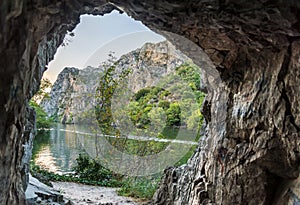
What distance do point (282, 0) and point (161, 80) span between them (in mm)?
6337

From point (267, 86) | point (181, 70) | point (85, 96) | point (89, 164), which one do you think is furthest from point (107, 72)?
point (267, 86)

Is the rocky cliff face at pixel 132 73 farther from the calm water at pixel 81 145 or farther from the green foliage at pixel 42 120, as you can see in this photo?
the green foliage at pixel 42 120

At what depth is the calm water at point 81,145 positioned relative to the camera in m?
7.57

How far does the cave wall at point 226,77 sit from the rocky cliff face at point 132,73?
→ 4180 millimetres

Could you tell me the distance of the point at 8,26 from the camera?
145 cm

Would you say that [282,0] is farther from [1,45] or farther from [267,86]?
[1,45]

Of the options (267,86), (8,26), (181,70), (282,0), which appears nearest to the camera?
(8,26)

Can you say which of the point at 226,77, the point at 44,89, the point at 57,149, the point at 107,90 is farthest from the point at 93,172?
the point at 226,77

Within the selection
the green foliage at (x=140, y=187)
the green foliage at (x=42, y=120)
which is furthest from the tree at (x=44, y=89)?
the green foliage at (x=140, y=187)

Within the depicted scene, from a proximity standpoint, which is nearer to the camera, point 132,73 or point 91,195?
point 91,195

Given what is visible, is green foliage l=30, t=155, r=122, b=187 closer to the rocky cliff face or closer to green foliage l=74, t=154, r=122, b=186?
green foliage l=74, t=154, r=122, b=186

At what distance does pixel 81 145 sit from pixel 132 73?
283cm

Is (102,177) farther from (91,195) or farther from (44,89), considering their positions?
(44,89)

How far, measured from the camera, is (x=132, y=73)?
7.79m
